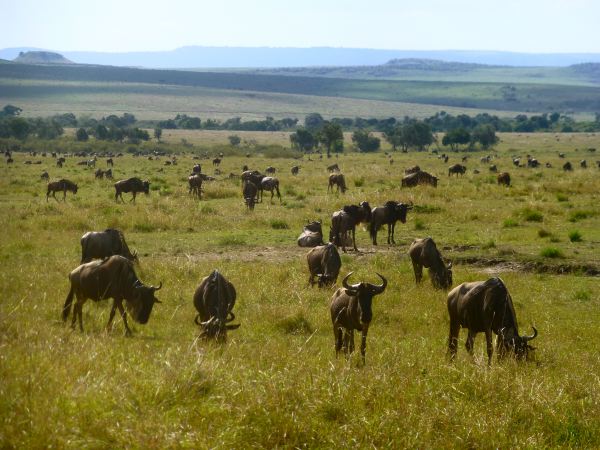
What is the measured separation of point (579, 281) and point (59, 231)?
45.1 feet

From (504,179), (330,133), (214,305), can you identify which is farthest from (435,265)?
(330,133)

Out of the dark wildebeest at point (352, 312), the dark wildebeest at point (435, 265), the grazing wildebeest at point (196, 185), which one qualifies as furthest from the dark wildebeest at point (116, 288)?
the grazing wildebeest at point (196, 185)

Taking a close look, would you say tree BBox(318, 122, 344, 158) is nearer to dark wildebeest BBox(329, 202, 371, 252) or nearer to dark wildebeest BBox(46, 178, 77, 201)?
dark wildebeest BBox(46, 178, 77, 201)

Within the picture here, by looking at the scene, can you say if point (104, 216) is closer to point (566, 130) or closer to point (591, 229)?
point (591, 229)

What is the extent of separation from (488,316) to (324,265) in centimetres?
519

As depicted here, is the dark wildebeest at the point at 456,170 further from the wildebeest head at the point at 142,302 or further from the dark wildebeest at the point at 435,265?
the wildebeest head at the point at 142,302

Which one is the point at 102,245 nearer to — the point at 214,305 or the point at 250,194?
the point at 214,305

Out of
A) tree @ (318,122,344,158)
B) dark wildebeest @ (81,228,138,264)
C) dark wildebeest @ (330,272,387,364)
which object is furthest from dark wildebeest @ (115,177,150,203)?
tree @ (318,122,344,158)

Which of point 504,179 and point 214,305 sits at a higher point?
point 214,305

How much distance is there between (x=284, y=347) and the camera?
8.82m

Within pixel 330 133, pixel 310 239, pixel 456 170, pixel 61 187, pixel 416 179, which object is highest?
pixel 310 239

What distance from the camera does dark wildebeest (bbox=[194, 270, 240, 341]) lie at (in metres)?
9.73

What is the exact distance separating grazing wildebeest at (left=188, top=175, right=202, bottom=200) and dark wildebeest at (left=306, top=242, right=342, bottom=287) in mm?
16592

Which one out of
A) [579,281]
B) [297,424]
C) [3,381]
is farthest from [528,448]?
[579,281]
